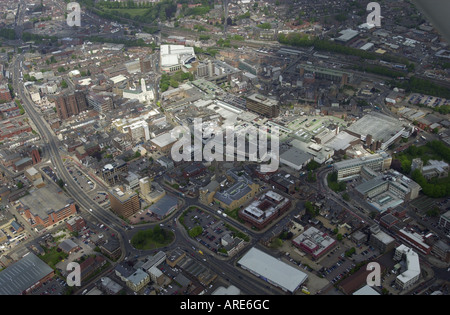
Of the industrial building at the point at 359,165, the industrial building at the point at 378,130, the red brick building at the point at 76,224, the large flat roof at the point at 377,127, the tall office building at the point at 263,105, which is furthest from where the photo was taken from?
the tall office building at the point at 263,105

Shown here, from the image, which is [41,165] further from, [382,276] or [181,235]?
[382,276]

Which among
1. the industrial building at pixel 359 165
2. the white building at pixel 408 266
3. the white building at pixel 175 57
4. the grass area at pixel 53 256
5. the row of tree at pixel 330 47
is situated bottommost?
the grass area at pixel 53 256

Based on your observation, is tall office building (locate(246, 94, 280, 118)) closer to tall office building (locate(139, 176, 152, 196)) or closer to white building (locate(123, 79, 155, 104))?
white building (locate(123, 79, 155, 104))

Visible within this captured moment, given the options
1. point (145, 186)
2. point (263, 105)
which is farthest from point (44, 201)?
point (263, 105)

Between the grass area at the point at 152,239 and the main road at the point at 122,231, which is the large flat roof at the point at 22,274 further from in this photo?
the grass area at the point at 152,239

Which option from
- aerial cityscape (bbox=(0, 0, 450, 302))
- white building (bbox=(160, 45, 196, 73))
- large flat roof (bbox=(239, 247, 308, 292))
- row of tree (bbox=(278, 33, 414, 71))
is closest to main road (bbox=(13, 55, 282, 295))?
aerial cityscape (bbox=(0, 0, 450, 302))

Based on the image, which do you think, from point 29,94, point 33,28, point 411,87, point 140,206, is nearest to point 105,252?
point 140,206

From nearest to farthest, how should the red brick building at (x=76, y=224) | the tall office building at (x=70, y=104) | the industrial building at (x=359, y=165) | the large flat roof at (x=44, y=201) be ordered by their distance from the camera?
the red brick building at (x=76, y=224) → the large flat roof at (x=44, y=201) → the industrial building at (x=359, y=165) → the tall office building at (x=70, y=104)

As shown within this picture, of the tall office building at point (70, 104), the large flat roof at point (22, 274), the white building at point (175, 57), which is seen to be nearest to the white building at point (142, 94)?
the tall office building at point (70, 104)
